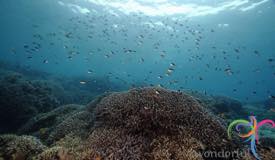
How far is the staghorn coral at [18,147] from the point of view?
16.3 ft

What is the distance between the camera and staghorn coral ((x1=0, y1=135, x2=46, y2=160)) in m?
4.98

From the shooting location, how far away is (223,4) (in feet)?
97.9

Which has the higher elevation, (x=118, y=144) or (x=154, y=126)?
(x=154, y=126)

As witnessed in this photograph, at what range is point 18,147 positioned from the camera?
5.25 meters

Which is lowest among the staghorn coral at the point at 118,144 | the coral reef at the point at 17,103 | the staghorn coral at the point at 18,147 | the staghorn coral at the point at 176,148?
the coral reef at the point at 17,103

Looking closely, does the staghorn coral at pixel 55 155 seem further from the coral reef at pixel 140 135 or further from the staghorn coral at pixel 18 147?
the staghorn coral at pixel 18 147

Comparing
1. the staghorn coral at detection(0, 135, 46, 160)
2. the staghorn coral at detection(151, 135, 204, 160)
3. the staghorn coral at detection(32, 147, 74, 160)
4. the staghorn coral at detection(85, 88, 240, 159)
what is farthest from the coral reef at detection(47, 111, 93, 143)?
the staghorn coral at detection(151, 135, 204, 160)

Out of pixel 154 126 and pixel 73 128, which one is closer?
pixel 154 126

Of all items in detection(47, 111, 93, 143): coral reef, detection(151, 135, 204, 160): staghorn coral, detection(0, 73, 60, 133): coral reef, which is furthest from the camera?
detection(0, 73, 60, 133): coral reef

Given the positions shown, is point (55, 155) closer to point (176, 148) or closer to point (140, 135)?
point (140, 135)

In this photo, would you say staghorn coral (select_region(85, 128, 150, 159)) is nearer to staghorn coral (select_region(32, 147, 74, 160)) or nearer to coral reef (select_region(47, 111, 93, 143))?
staghorn coral (select_region(32, 147, 74, 160))

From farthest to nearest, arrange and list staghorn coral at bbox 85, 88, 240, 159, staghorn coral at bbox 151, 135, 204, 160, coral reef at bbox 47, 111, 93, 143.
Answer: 1. coral reef at bbox 47, 111, 93, 143
2. staghorn coral at bbox 85, 88, 240, 159
3. staghorn coral at bbox 151, 135, 204, 160

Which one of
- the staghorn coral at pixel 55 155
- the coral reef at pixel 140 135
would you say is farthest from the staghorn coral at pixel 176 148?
the staghorn coral at pixel 55 155

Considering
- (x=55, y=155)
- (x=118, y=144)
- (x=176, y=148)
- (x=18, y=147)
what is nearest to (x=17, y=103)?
(x=18, y=147)
